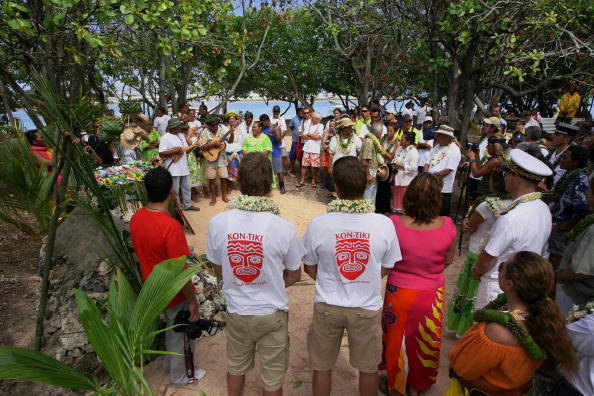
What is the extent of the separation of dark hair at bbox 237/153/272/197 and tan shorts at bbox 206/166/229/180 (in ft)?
18.3

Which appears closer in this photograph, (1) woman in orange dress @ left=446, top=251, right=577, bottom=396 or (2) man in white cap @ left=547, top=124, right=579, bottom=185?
(1) woman in orange dress @ left=446, top=251, right=577, bottom=396

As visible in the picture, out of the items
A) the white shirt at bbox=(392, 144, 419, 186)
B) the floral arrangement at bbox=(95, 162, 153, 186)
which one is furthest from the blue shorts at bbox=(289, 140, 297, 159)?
the floral arrangement at bbox=(95, 162, 153, 186)

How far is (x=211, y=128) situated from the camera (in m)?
7.96

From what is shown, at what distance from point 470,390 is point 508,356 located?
394mm

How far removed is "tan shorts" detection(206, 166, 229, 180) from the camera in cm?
790

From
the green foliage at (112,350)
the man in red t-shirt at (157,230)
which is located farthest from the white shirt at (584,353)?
the man in red t-shirt at (157,230)

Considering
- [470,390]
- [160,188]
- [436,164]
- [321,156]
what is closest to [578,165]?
[436,164]

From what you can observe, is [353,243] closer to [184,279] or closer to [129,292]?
[184,279]

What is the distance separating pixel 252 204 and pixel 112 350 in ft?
3.58

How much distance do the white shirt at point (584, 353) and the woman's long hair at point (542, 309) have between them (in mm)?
312

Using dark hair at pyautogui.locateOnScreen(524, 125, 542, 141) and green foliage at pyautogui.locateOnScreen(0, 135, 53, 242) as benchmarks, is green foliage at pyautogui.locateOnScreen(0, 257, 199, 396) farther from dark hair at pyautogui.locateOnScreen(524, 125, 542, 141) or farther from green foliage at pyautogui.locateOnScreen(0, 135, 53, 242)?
dark hair at pyautogui.locateOnScreen(524, 125, 542, 141)

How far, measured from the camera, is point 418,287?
2785 millimetres

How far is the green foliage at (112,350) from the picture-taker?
1592 mm

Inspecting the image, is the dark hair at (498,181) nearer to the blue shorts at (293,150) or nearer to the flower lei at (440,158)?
the flower lei at (440,158)
